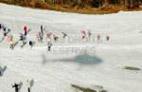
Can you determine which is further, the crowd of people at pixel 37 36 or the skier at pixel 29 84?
the crowd of people at pixel 37 36

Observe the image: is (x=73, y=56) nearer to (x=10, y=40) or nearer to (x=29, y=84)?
(x=10, y=40)

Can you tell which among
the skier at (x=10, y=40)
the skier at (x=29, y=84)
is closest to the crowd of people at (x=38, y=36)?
the skier at (x=10, y=40)

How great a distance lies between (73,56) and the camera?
58000 millimetres

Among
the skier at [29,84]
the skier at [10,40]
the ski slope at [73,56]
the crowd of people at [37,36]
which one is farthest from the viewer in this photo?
the crowd of people at [37,36]

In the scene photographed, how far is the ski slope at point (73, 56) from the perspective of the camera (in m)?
50.8

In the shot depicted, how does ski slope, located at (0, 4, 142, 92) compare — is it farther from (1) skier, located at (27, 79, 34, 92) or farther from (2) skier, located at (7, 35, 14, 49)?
(2) skier, located at (7, 35, 14, 49)

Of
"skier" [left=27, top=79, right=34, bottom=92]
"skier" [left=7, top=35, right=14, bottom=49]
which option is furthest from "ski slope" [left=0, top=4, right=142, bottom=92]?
"skier" [left=7, top=35, right=14, bottom=49]

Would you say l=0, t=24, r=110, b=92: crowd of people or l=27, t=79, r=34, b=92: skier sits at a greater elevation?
→ l=0, t=24, r=110, b=92: crowd of people

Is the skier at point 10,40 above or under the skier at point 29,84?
above

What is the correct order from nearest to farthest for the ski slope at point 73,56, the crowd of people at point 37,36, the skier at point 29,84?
the skier at point 29,84, the ski slope at point 73,56, the crowd of people at point 37,36

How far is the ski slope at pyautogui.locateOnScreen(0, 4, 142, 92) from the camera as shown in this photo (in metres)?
50.8

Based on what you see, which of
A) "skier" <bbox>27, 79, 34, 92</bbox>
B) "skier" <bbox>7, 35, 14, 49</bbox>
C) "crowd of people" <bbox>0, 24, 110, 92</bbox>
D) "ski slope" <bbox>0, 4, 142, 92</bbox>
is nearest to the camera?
"skier" <bbox>27, 79, 34, 92</bbox>

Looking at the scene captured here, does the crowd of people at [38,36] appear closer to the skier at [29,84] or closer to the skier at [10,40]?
the skier at [10,40]

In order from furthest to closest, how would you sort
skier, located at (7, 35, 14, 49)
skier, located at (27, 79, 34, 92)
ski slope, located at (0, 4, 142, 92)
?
skier, located at (7, 35, 14, 49), ski slope, located at (0, 4, 142, 92), skier, located at (27, 79, 34, 92)
